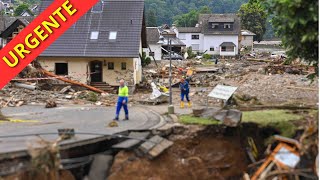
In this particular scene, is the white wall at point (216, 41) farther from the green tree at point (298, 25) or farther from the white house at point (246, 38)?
the green tree at point (298, 25)

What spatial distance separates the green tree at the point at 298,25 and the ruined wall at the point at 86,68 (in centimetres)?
1723

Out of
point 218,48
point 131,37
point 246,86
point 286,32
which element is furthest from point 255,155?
point 218,48

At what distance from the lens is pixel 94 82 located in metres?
36.2

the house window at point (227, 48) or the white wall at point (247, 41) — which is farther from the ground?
the white wall at point (247, 41)

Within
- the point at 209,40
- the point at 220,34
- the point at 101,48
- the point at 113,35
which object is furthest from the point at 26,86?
the point at 209,40

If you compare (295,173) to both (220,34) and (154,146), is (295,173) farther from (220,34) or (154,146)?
(220,34)

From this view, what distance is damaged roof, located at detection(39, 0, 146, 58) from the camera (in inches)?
1366

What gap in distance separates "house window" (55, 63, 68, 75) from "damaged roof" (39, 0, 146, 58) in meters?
1.20

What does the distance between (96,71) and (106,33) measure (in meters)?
2.81

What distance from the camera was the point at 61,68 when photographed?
36.2 metres

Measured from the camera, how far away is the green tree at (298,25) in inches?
624

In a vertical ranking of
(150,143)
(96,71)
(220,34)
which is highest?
(220,34)

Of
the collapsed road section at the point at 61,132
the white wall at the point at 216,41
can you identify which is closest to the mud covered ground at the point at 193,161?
the collapsed road section at the point at 61,132

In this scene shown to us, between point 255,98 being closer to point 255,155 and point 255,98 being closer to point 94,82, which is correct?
point 255,155
